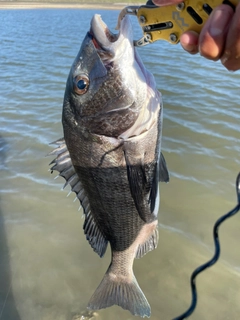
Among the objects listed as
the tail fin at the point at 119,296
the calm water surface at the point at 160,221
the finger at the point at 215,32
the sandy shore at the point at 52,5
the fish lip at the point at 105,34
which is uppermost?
the finger at the point at 215,32

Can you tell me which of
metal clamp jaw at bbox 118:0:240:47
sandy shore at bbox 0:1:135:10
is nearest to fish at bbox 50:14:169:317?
metal clamp jaw at bbox 118:0:240:47

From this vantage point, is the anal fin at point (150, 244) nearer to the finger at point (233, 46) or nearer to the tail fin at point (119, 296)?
the tail fin at point (119, 296)

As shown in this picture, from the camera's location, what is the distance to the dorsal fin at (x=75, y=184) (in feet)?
6.15

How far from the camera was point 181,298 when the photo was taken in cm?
272

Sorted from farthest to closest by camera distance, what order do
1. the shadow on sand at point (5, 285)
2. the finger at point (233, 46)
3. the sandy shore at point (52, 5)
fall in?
the sandy shore at point (52, 5) < the shadow on sand at point (5, 285) < the finger at point (233, 46)

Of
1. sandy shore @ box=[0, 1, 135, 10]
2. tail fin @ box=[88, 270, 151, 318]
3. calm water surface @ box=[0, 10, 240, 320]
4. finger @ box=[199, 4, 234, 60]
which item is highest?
finger @ box=[199, 4, 234, 60]

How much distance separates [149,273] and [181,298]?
38 cm

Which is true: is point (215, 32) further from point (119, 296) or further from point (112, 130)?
point (119, 296)

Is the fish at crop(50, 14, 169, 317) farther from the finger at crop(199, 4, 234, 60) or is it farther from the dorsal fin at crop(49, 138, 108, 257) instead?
the finger at crop(199, 4, 234, 60)

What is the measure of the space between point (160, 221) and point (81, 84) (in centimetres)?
226

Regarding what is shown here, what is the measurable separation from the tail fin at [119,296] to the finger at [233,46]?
1.60 meters

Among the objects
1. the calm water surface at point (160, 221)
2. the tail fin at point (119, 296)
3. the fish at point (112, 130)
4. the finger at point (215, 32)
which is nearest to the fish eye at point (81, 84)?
the fish at point (112, 130)

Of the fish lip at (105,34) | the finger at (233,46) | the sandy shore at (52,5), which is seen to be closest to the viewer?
the finger at (233,46)

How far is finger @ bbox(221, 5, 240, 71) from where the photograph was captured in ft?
3.43
